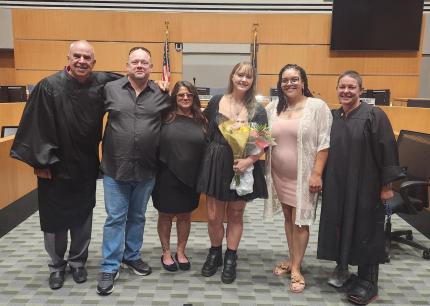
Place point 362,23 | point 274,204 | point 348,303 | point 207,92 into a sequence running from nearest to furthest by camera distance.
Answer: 1. point 348,303
2. point 274,204
3. point 207,92
4. point 362,23

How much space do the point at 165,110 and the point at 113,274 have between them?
1.13 meters

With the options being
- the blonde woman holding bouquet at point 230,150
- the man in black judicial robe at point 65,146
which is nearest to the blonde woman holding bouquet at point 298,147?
the blonde woman holding bouquet at point 230,150

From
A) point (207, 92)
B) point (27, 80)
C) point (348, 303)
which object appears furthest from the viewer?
point (27, 80)

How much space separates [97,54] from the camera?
779cm

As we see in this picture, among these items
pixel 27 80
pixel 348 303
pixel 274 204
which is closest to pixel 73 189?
pixel 274 204

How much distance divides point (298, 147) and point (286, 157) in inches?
4.1

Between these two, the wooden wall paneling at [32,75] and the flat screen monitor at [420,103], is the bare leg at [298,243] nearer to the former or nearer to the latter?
the flat screen monitor at [420,103]

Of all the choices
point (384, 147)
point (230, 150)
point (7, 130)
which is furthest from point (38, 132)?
point (7, 130)

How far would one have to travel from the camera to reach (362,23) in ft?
24.6

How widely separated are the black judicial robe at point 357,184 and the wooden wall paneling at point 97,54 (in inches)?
233

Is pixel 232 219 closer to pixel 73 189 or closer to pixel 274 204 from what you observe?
pixel 274 204

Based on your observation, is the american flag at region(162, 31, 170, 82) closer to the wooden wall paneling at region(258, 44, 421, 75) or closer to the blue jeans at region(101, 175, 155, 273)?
the wooden wall paneling at region(258, 44, 421, 75)

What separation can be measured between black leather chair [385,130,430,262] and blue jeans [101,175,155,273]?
1.85 metres

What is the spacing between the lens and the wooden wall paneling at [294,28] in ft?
25.1
